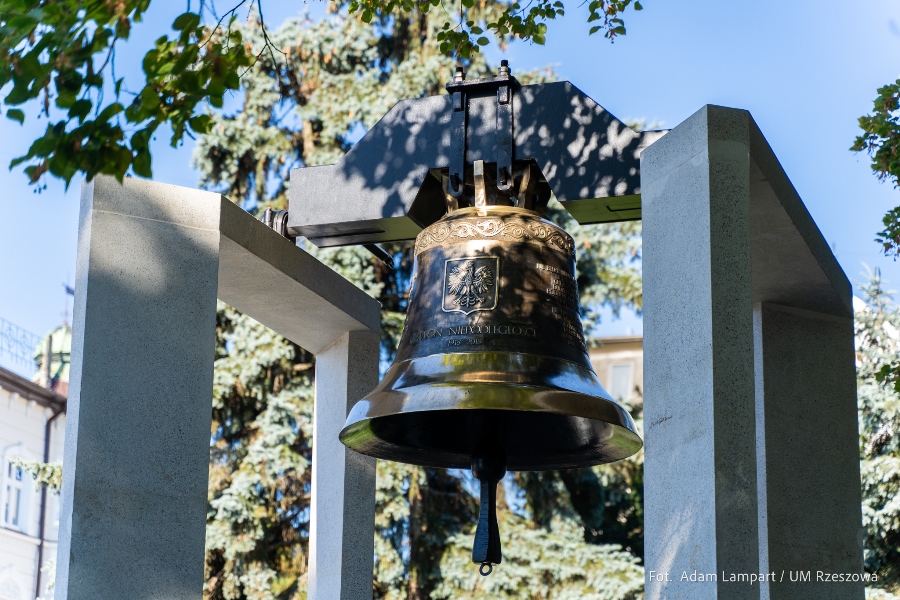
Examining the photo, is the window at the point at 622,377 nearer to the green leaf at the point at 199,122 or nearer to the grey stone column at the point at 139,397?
the grey stone column at the point at 139,397

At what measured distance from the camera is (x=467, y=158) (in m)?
4.88

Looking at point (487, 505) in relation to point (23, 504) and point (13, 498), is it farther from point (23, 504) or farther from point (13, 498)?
point (23, 504)

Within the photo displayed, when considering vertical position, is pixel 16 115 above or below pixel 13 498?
below

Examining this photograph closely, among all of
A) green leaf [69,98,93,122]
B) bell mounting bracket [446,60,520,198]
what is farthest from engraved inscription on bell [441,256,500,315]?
green leaf [69,98,93,122]

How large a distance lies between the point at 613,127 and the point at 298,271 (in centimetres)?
145

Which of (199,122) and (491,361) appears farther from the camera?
(491,361)

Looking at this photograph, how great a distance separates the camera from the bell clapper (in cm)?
445

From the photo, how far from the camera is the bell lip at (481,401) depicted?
4117 mm

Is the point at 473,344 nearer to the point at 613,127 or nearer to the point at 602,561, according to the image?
the point at 613,127

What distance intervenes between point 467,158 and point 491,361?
97cm

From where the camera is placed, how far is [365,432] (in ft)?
15.4

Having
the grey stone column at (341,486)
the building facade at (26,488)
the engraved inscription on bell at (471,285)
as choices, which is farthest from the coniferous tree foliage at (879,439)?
the building facade at (26,488)

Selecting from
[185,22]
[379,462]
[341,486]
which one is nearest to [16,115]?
[185,22]

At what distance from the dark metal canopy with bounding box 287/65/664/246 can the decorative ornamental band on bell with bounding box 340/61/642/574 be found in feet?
0.38
